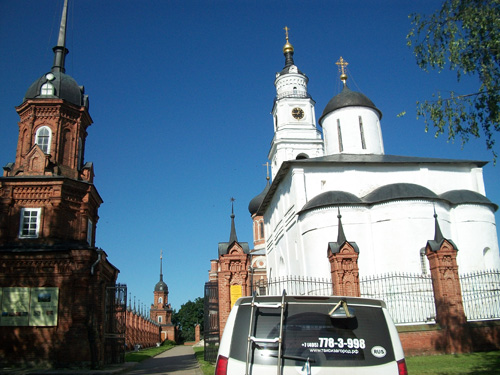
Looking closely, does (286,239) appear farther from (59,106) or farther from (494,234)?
(59,106)

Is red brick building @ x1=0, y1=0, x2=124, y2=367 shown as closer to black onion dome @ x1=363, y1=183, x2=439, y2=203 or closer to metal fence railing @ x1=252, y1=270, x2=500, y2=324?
metal fence railing @ x1=252, y1=270, x2=500, y2=324

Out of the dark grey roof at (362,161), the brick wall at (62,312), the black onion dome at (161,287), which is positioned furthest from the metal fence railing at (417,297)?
the black onion dome at (161,287)

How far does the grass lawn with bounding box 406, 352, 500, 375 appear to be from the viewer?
12.3 meters

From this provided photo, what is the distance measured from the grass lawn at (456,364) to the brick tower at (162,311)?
242ft

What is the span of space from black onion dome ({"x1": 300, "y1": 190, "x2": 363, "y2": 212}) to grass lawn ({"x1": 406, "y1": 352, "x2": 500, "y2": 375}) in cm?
1016

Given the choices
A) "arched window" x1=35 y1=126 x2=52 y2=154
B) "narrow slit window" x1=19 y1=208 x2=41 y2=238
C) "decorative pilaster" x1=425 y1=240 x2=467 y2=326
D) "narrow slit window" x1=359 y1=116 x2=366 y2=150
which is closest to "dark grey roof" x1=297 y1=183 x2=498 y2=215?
"narrow slit window" x1=359 y1=116 x2=366 y2=150

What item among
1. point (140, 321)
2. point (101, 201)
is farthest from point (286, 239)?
point (140, 321)

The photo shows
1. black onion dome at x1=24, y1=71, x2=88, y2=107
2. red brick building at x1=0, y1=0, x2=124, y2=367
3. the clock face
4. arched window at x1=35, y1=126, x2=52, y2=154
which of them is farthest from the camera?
the clock face

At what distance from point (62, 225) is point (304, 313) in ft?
61.5

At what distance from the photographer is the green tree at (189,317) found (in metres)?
98.5

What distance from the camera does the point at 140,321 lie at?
176ft

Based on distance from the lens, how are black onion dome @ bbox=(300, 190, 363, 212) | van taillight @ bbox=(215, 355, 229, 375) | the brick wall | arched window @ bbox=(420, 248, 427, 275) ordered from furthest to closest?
black onion dome @ bbox=(300, 190, 363, 212) < arched window @ bbox=(420, 248, 427, 275) < the brick wall < van taillight @ bbox=(215, 355, 229, 375)

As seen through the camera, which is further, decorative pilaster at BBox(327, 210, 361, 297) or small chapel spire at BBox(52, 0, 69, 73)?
small chapel spire at BBox(52, 0, 69, 73)

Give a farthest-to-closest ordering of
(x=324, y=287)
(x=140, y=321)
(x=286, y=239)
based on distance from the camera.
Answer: (x=140, y=321)
(x=286, y=239)
(x=324, y=287)
